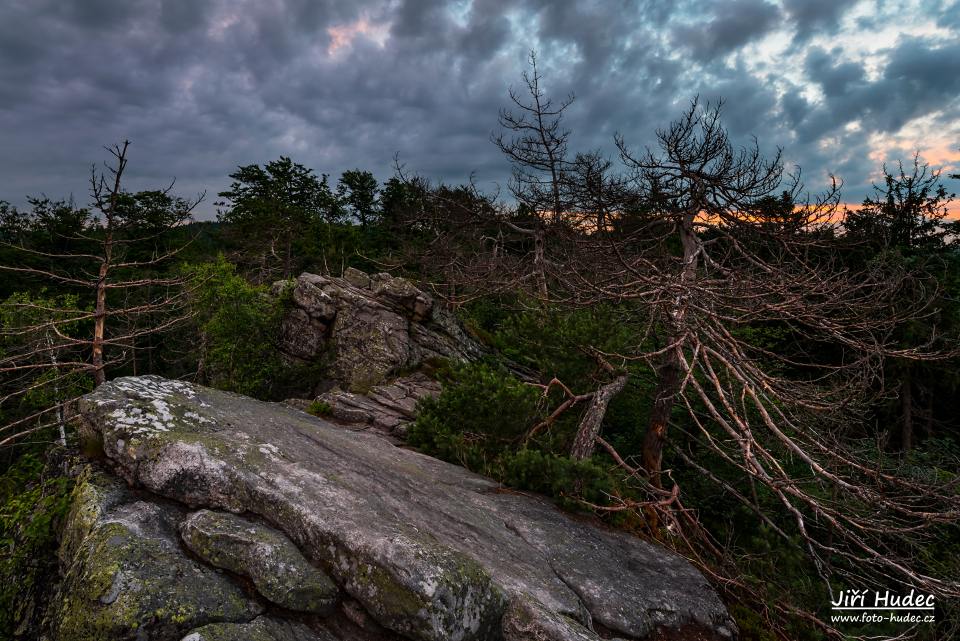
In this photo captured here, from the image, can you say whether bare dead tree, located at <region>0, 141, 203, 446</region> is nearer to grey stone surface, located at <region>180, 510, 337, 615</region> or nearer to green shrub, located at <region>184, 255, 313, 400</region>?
green shrub, located at <region>184, 255, 313, 400</region>

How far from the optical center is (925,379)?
1900 centimetres

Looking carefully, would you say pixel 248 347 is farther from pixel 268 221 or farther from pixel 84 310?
A: pixel 268 221

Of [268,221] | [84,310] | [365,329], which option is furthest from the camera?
[268,221]

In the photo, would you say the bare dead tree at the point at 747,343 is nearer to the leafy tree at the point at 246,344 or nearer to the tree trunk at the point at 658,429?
the tree trunk at the point at 658,429

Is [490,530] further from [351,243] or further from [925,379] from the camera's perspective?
[351,243]

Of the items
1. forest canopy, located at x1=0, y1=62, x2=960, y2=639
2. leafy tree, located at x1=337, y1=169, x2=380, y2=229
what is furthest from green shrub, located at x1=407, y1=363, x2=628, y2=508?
leafy tree, located at x1=337, y1=169, x2=380, y2=229

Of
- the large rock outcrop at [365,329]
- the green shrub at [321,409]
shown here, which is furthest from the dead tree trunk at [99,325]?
the large rock outcrop at [365,329]

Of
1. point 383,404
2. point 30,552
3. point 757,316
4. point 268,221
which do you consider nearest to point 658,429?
point 757,316

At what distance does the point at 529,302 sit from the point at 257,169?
38.4 m

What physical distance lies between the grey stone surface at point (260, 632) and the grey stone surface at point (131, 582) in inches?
4.7

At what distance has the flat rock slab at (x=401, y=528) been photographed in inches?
149

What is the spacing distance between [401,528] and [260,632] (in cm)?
132

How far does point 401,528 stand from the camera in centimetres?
429

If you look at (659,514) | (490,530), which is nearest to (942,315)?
(659,514)
